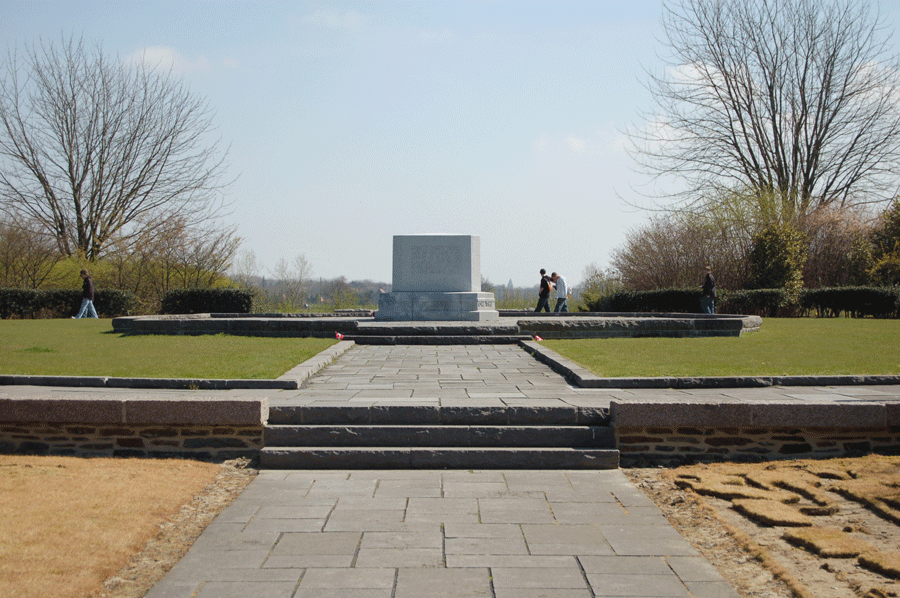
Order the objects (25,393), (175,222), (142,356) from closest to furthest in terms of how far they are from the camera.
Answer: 1. (25,393)
2. (142,356)
3. (175,222)

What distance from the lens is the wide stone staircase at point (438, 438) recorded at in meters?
5.36

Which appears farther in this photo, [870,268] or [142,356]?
[870,268]

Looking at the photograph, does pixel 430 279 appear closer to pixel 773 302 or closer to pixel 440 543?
pixel 440 543

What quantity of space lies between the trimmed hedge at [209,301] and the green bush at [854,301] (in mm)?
17112

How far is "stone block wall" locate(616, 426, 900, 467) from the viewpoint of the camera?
550cm

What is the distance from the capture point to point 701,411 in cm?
550

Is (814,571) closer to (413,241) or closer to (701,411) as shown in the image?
(701,411)

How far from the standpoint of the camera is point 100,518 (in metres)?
4.09

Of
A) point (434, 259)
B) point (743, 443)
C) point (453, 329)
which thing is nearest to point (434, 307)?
point (434, 259)

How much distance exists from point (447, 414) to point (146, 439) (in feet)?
8.43

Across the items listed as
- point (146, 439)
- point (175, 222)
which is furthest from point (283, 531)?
point (175, 222)

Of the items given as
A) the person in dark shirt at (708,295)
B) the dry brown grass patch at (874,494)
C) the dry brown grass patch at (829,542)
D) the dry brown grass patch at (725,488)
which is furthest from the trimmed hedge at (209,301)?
the dry brown grass patch at (829,542)

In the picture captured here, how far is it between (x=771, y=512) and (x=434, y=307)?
428 inches

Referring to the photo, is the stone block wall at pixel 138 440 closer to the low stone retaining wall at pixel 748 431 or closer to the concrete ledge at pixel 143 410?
the concrete ledge at pixel 143 410
